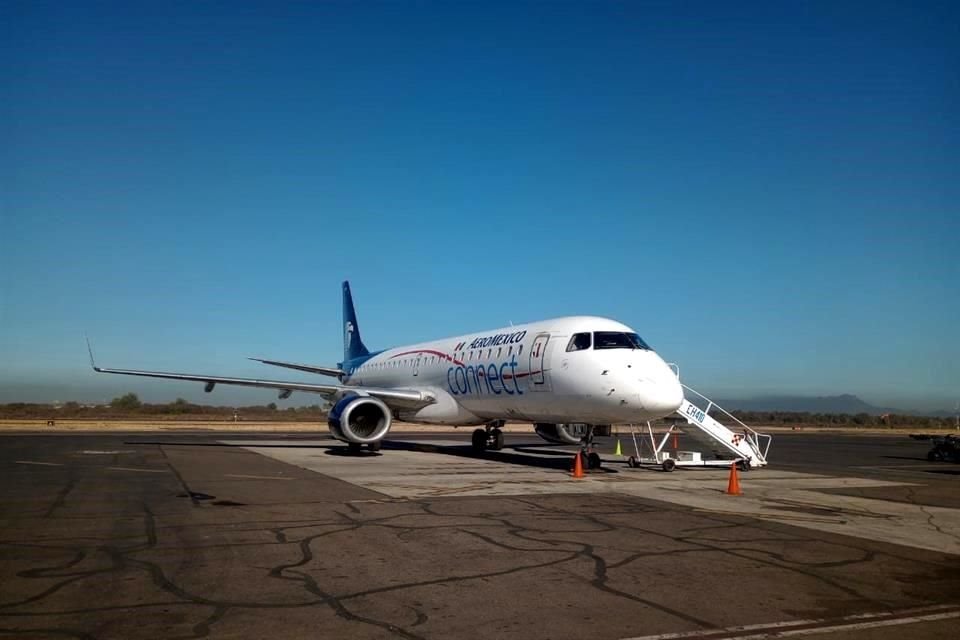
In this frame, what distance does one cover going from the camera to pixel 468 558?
8320 mm

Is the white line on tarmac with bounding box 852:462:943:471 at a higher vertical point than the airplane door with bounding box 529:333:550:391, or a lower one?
lower

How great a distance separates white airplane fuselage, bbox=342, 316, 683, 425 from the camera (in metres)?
17.1

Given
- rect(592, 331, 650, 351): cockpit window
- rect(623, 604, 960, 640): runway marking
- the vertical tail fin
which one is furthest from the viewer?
the vertical tail fin

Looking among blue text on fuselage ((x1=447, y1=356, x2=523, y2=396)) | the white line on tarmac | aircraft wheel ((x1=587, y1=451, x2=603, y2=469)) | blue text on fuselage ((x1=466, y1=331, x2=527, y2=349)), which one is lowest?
the white line on tarmac

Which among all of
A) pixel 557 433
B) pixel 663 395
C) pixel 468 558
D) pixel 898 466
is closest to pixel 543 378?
pixel 663 395

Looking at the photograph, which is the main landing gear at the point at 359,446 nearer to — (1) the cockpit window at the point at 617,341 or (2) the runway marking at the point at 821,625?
(1) the cockpit window at the point at 617,341

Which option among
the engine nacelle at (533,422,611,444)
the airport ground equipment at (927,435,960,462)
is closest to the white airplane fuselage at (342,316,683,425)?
the engine nacelle at (533,422,611,444)

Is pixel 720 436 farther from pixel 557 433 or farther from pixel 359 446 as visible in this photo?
pixel 359 446

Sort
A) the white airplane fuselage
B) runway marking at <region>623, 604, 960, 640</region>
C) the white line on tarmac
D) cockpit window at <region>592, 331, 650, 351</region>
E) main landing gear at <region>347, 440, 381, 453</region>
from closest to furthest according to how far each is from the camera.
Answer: runway marking at <region>623, 604, 960, 640</region>
the white airplane fuselage
cockpit window at <region>592, 331, 650, 351</region>
the white line on tarmac
main landing gear at <region>347, 440, 381, 453</region>

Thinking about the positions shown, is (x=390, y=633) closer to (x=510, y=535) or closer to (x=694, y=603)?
(x=694, y=603)

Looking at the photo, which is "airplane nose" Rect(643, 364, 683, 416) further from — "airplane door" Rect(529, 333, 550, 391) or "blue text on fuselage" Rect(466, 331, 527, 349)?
"blue text on fuselage" Rect(466, 331, 527, 349)

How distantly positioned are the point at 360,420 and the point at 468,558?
54.9 ft

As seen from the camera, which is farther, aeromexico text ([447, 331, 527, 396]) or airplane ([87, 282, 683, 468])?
aeromexico text ([447, 331, 527, 396])

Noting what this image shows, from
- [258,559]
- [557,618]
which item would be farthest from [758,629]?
[258,559]
